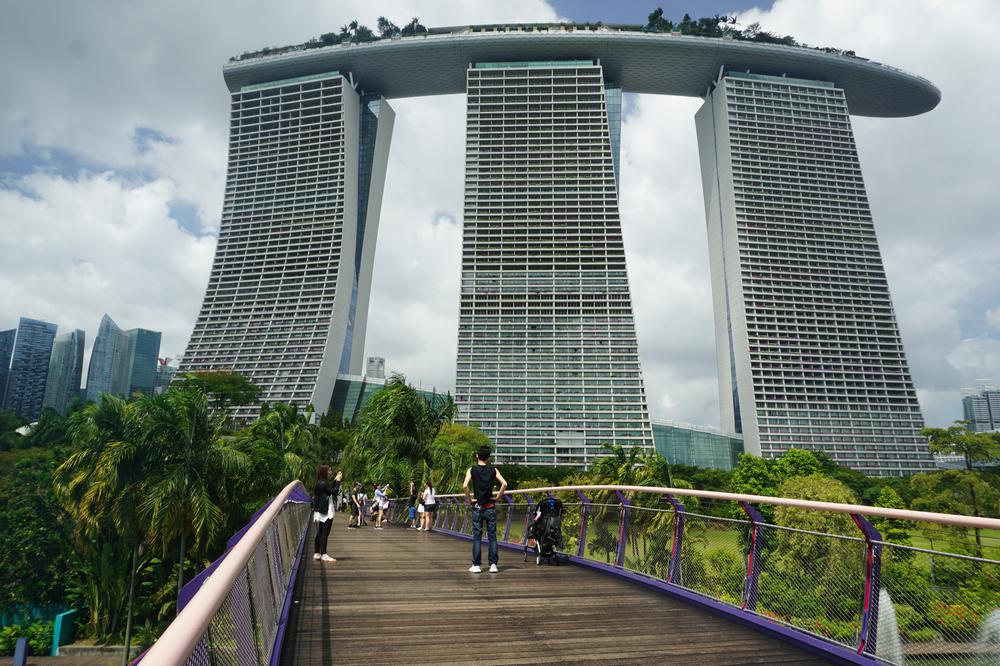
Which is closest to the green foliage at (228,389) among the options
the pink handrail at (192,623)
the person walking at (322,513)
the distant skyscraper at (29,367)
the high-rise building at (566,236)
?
the high-rise building at (566,236)

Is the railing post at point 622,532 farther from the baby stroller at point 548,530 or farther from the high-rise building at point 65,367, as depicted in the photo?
the high-rise building at point 65,367

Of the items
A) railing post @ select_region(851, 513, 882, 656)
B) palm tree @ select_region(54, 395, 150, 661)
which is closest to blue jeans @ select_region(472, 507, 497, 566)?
railing post @ select_region(851, 513, 882, 656)

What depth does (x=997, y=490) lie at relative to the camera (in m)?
48.9

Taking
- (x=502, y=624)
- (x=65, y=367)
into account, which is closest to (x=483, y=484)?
(x=502, y=624)

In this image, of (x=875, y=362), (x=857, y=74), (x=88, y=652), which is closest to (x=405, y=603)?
(x=88, y=652)

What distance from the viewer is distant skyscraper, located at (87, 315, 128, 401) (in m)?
162

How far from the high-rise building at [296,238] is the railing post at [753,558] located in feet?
306

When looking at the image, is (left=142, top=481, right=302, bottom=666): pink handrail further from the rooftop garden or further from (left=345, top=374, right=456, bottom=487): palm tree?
the rooftop garden

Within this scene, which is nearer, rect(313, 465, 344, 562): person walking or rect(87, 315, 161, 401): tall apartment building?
rect(313, 465, 344, 562): person walking

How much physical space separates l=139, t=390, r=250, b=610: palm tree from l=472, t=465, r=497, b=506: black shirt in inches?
593

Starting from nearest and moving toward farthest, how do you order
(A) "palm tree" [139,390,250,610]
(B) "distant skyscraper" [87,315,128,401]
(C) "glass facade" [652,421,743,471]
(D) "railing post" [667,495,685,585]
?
(D) "railing post" [667,495,685,585] < (A) "palm tree" [139,390,250,610] < (C) "glass facade" [652,421,743,471] < (B) "distant skyscraper" [87,315,128,401]

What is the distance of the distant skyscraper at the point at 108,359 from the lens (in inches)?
6358

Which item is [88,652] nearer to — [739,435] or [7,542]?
[7,542]

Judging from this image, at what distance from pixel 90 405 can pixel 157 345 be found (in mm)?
187007
